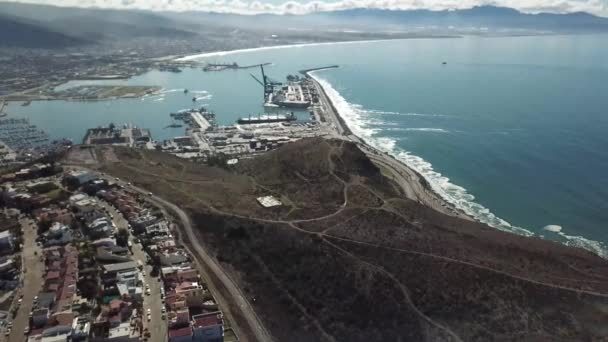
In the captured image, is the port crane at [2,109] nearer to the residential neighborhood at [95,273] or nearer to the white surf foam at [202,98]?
the white surf foam at [202,98]

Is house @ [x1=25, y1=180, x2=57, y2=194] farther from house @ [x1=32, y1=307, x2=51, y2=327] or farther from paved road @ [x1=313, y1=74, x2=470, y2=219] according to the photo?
Answer: paved road @ [x1=313, y1=74, x2=470, y2=219]

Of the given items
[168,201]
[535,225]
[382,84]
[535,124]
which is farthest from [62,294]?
[382,84]

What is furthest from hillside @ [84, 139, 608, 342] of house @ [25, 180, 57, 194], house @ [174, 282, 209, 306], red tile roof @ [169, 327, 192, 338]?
house @ [25, 180, 57, 194]

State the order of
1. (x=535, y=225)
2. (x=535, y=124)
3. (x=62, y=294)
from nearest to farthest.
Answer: (x=62, y=294) → (x=535, y=225) → (x=535, y=124)

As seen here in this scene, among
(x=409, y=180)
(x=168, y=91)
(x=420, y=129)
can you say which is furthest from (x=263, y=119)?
(x=409, y=180)

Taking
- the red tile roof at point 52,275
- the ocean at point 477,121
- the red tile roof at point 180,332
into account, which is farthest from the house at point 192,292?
the ocean at point 477,121

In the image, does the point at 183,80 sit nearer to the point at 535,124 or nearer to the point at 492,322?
the point at 535,124
